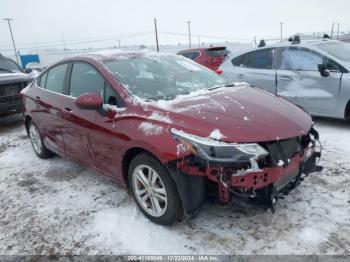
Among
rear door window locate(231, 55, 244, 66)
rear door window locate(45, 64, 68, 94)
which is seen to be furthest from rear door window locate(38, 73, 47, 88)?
rear door window locate(231, 55, 244, 66)

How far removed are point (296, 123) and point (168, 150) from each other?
122 cm

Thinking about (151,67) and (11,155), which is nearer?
(151,67)

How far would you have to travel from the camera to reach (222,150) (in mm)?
2502

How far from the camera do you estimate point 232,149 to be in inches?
98.5

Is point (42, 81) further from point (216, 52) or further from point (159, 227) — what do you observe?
point (216, 52)

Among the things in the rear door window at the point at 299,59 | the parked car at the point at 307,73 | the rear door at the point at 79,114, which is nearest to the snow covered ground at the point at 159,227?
the rear door at the point at 79,114

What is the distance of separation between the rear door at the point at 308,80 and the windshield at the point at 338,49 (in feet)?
0.69

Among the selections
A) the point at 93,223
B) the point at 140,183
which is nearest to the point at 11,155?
the point at 93,223

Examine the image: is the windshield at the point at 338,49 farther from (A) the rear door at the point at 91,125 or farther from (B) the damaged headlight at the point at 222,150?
(A) the rear door at the point at 91,125

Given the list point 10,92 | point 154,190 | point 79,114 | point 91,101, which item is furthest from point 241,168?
point 10,92

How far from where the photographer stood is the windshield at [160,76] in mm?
3365

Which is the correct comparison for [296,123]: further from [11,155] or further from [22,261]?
[11,155]

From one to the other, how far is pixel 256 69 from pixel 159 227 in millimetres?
4488

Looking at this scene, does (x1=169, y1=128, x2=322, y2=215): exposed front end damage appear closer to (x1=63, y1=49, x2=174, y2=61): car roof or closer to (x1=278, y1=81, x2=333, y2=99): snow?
(x1=63, y1=49, x2=174, y2=61): car roof
